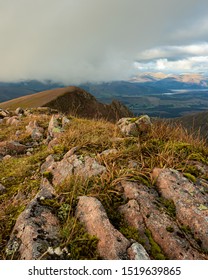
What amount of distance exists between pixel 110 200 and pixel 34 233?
78.5 inches

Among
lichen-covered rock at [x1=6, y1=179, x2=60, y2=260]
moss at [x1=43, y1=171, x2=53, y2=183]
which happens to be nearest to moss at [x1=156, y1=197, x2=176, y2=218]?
lichen-covered rock at [x1=6, y1=179, x2=60, y2=260]

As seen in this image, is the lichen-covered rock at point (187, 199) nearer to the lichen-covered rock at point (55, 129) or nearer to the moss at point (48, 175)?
the moss at point (48, 175)

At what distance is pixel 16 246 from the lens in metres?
5.32

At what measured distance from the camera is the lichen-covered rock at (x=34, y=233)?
514cm

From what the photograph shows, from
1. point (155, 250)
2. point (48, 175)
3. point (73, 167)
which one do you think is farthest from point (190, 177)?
point (48, 175)

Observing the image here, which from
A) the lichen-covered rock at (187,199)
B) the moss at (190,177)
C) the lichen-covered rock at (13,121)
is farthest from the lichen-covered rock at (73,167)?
the lichen-covered rock at (13,121)

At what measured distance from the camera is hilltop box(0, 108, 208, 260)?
17.4ft

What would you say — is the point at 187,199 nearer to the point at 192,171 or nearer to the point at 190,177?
the point at 190,177

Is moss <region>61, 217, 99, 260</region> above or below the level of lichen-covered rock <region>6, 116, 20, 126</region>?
above

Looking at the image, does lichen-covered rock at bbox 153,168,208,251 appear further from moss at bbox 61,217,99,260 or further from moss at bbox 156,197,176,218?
moss at bbox 61,217,99,260

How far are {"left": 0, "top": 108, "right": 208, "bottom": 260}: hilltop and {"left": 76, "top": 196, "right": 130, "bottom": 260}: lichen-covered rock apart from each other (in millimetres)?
19
